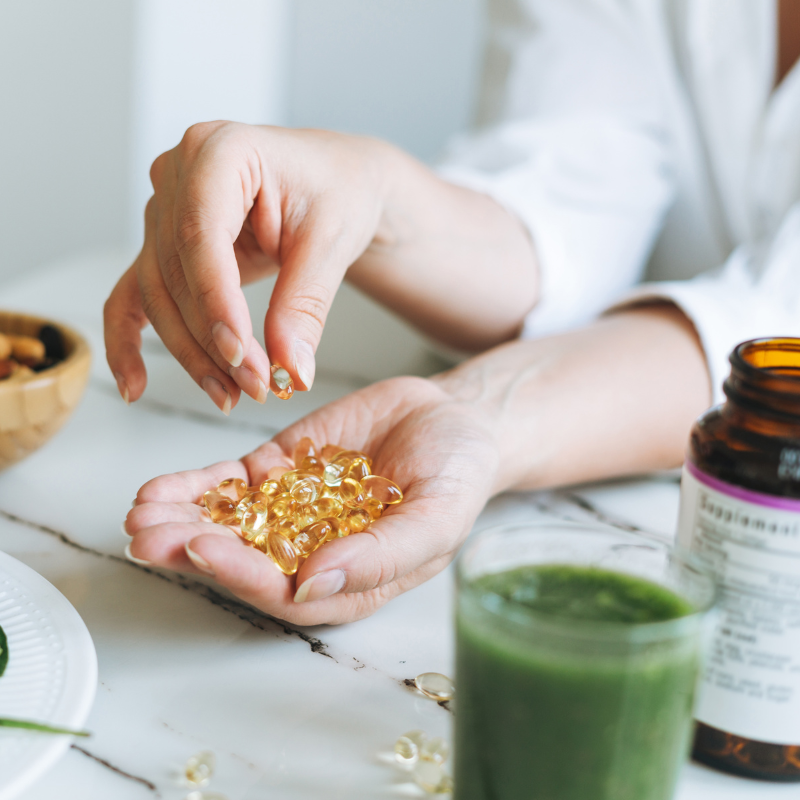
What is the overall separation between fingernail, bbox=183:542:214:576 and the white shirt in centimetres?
63

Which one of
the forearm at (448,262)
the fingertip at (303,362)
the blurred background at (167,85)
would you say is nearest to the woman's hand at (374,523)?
the fingertip at (303,362)

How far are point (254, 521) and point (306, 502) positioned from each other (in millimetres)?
44

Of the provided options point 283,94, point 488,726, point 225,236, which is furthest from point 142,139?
point 488,726

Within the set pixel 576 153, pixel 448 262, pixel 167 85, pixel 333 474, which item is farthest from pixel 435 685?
pixel 167 85

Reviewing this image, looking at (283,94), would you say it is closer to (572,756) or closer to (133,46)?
(133,46)

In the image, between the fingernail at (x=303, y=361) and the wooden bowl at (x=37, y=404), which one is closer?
the fingernail at (x=303, y=361)

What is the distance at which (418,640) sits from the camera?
600 mm

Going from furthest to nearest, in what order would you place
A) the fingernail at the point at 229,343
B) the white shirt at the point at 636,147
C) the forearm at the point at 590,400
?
1. the white shirt at the point at 636,147
2. the forearm at the point at 590,400
3. the fingernail at the point at 229,343

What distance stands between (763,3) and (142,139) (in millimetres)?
1837

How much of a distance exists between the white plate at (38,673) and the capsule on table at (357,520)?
180 mm

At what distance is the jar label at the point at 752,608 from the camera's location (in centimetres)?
40

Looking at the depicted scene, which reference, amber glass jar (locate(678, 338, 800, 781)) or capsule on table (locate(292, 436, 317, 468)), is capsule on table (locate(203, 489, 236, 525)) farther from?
amber glass jar (locate(678, 338, 800, 781))

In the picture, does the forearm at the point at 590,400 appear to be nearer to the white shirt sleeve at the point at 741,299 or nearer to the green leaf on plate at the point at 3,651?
the white shirt sleeve at the point at 741,299

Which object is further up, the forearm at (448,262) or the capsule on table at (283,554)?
the forearm at (448,262)
